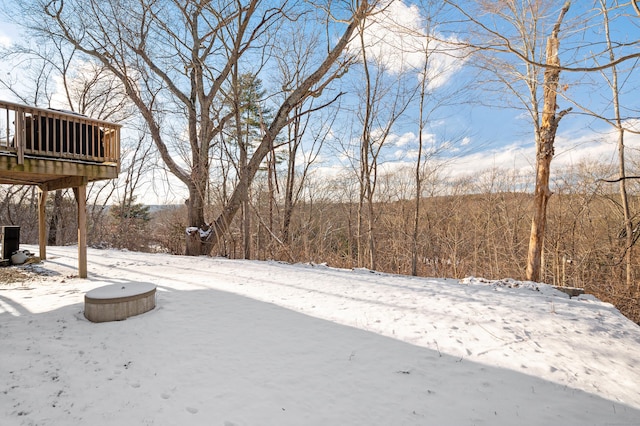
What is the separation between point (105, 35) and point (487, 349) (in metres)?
13.9

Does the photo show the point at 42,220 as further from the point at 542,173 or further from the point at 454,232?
the point at 454,232

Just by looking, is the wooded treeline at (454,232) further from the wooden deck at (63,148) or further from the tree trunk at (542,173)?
the wooden deck at (63,148)

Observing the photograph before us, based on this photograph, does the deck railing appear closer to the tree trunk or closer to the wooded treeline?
the wooded treeline

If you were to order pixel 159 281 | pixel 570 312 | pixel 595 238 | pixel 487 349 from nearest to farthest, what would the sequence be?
1. pixel 487 349
2. pixel 570 312
3. pixel 159 281
4. pixel 595 238

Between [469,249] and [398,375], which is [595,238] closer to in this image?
[469,249]

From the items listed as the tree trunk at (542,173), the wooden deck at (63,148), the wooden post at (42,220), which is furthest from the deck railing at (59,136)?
the tree trunk at (542,173)

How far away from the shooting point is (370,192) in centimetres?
1059

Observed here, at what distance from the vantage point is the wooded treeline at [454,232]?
885 cm

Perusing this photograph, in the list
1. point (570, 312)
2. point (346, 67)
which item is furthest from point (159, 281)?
point (346, 67)

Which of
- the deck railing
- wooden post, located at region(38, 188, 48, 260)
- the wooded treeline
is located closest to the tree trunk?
the wooded treeline

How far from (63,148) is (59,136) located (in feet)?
0.70

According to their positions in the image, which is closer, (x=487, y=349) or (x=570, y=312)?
(x=487, y=349)

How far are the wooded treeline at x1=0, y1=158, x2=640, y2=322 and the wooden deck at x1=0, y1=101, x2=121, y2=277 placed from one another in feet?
14.1

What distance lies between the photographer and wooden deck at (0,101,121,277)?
15.1 feet
